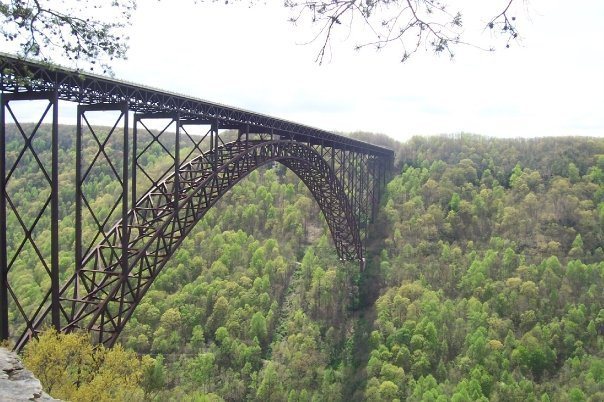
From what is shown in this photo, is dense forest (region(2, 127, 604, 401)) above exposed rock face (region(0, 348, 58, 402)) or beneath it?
beneath

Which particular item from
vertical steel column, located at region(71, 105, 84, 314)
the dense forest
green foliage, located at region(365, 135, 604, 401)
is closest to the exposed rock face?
vertical steel column, located at region(71, 105, 84, 314)

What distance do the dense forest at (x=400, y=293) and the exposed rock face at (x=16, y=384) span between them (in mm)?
14428

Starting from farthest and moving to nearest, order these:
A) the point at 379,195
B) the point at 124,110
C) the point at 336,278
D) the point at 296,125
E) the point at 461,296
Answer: the point at 379,195 → the point at 336,278 → the point at 461,296 → the point at 296,125 → the point at 124,110

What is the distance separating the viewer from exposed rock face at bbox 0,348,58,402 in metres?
4.97

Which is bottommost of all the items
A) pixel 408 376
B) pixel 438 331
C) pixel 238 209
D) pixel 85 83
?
pixel 408 376

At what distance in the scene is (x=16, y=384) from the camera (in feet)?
17.3

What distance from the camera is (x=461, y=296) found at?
32.9 meters

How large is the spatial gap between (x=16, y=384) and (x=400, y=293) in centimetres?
2994

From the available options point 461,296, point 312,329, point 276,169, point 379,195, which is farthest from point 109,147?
point 461,296

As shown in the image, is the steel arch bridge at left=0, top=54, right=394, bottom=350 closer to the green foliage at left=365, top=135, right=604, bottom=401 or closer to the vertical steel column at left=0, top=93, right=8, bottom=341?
the vertical steel column at left=0, top=93, right=8, bottom=341

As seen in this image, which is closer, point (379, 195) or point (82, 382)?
point (82, 382)

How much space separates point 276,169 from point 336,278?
17.1m

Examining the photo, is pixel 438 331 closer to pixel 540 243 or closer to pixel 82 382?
pixel 540 243

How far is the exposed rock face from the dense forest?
14.4 meters
